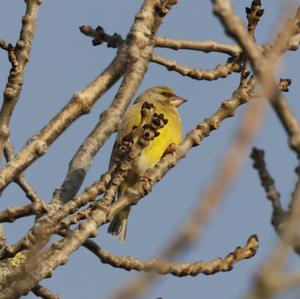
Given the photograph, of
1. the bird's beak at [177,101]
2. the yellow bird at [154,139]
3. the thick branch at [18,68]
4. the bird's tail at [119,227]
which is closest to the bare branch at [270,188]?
the thick branch at [18,68]

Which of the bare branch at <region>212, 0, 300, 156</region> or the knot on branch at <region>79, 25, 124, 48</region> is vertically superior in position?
the knot on branch at <region>79, 25, 124, 48</region>

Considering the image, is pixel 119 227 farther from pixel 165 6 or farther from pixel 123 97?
pixel 165 6

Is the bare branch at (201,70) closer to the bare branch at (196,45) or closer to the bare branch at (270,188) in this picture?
the bare branch at (196,45)

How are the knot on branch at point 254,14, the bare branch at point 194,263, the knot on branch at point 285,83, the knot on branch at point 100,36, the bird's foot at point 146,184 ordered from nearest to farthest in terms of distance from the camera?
1. the bird's foot at point 146,184
2. the bare branch at point 194,263
3. the knot on branch at point 254,14
4. the knot on branch at point 285,83
5. the knot on branch at point 100,36

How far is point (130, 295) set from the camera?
1.25 meters

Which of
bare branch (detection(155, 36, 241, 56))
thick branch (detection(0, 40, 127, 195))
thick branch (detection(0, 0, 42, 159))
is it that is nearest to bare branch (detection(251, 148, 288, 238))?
thick branch (detection(0, 40, 127, 195))

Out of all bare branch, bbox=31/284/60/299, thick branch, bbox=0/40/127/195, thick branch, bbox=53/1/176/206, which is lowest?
bare branch, bbox=31/284/60/299

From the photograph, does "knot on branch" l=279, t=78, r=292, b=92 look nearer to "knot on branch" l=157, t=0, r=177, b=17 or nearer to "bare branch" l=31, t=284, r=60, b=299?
"knot on branch" l=157, t=0, r=177, b=17

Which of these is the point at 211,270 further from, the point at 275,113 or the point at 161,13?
the point at 275,113

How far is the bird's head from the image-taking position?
29.0 feet

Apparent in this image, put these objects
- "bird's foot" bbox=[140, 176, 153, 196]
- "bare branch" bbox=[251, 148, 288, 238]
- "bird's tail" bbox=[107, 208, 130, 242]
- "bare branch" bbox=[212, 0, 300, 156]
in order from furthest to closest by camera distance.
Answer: "bird's tail" bbox=[107, 208, 130, 242], "bird's foot" bbox=[140, 176, 153, 196], "bare branch" bbox=[251, 148, 288, 238], "bare branch" bbox=[212, 0, 300, 156]

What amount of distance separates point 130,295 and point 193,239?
0.15 metres

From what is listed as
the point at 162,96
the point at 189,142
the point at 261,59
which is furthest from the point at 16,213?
the point at 162,96

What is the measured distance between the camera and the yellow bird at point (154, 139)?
7227 mm
